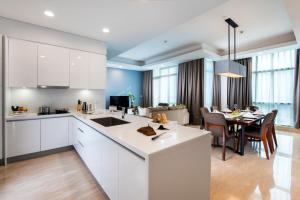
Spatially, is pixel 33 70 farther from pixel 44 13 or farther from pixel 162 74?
pixel 162 74

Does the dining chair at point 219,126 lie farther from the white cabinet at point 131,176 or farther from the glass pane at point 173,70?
the glass pane at point 173,70

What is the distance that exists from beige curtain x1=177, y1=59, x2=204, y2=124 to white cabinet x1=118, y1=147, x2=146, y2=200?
5.16 metres

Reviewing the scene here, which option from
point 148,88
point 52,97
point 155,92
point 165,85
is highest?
point 165,85

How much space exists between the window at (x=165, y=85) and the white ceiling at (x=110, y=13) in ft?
14.6

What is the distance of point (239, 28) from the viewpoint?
3775mm

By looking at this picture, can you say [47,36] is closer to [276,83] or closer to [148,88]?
[148,88]

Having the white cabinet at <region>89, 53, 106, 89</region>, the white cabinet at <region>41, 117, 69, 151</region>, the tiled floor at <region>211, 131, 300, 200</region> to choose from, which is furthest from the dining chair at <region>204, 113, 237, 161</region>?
the white cabinet at <region>41, 117, 69, 151</region>

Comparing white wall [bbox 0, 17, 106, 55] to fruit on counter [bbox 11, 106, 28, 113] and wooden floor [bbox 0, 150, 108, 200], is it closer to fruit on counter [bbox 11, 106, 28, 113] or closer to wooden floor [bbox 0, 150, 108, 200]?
fruit on counter [bbox 11, 106, 28, 113]

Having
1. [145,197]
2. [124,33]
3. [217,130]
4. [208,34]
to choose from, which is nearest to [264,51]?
[208,34]

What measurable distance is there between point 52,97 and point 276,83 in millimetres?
6845

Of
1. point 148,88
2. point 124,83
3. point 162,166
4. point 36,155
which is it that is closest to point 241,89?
point 148,88

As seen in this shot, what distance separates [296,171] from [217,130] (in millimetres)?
1272

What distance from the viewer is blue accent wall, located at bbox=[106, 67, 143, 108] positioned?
7.58 meters

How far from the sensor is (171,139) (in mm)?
1332
